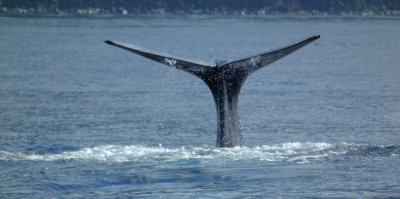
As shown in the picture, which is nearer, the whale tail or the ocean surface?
the ocean surface

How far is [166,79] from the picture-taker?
104 ft

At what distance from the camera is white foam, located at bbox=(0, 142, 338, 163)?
14156mm

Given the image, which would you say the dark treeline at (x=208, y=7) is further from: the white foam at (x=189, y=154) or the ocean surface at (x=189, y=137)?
the white foam at (x=189, y=154)

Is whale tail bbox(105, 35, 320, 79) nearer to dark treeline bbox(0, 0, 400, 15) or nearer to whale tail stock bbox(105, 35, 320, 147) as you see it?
whale tail stock bbox(105, 35, 320, 147)

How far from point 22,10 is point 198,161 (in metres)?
176

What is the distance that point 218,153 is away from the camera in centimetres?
1411

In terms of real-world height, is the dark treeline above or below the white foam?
above

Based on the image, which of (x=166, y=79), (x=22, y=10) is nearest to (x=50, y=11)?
(x=22, y=10)

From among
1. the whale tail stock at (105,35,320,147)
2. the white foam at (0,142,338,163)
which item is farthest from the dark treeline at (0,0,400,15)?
the whale tail stock at (105,35,320,147)

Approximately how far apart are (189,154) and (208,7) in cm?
17810

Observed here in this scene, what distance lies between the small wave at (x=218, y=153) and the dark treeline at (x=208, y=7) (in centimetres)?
16782

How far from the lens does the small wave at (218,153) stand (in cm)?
1415

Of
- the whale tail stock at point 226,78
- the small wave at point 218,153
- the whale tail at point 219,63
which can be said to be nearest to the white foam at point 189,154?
the small wave at point 218,153

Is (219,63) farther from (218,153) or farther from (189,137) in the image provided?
(189,137)
